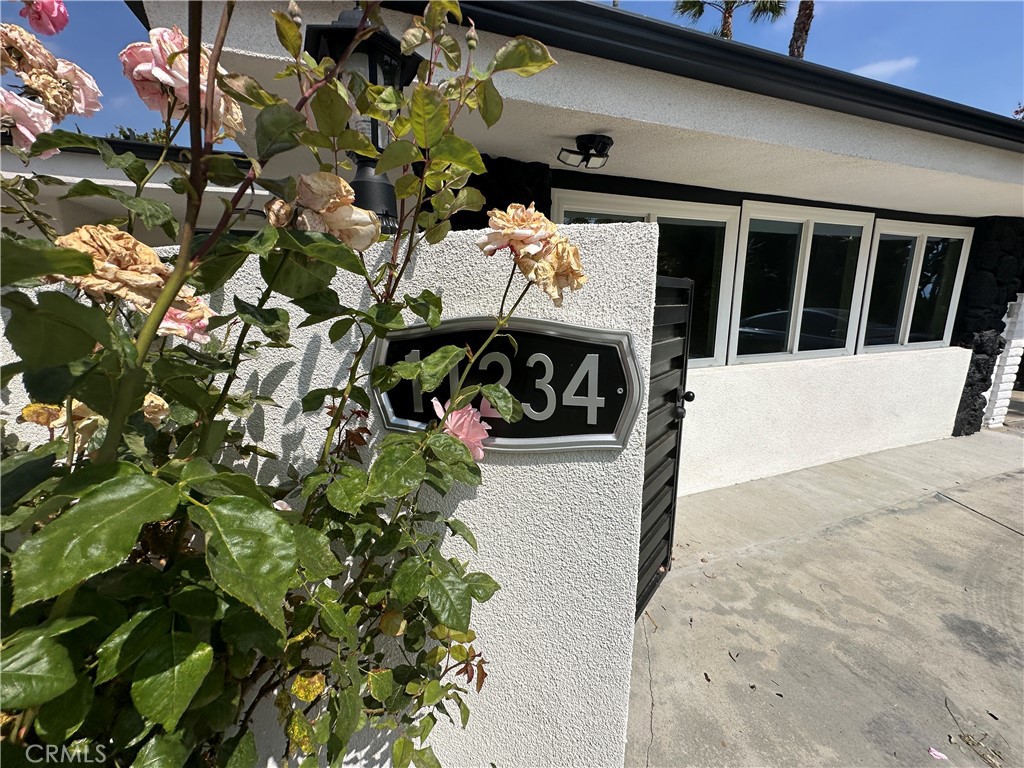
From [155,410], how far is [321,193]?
515mm

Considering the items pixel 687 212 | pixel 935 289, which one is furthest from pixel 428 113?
pixel 935 289

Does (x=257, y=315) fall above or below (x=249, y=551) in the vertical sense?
above

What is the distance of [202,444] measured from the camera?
720mm

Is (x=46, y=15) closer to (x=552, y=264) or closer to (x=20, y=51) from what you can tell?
(x=20, y=51)

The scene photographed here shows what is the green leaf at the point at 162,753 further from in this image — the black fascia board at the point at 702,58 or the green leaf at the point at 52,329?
the black fascia board at the point at 702,58

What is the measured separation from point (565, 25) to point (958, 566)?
3819 millimetres

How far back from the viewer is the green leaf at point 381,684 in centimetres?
90

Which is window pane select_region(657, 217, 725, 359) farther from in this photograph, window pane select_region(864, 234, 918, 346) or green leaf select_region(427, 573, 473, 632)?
green leaf select_region(427, 573, 473, 632)

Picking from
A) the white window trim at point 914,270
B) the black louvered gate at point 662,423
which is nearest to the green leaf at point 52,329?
the black louvered gate at point 662,423

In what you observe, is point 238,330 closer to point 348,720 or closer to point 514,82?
point 348,720

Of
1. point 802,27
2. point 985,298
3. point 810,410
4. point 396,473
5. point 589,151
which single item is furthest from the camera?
point 802,27

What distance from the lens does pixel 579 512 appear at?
3.75 feet

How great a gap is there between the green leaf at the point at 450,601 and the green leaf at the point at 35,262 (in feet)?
2.44

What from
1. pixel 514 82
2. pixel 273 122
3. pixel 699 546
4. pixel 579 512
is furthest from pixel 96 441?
pixel 699 546
